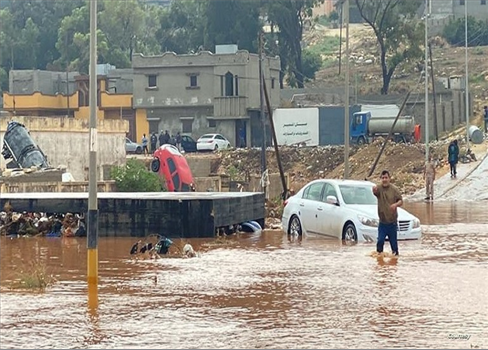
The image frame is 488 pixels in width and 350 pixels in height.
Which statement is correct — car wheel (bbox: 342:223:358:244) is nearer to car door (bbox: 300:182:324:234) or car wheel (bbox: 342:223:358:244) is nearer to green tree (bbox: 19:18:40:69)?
car door (bbox: 300:182:324:234)

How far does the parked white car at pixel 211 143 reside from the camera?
70.5 meters

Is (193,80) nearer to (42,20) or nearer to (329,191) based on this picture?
(42,20)

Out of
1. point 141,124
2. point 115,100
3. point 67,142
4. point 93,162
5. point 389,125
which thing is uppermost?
point 115,100

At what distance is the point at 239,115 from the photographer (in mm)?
75062

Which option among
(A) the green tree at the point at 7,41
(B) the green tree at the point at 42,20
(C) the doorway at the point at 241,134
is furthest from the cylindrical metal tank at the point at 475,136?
(B) the green tree at the point at 42,20

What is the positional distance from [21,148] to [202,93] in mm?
32804

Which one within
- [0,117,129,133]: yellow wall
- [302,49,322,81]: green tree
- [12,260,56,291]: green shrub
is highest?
[302,49,322,81]: green tree

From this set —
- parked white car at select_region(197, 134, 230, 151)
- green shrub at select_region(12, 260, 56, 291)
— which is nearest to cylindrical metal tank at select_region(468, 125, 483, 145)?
parked white car at select_region(197, 134, 230, 151)

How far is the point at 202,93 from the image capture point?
7612 cm

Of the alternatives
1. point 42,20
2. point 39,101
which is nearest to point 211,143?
point 39,101

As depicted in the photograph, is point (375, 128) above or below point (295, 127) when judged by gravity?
below

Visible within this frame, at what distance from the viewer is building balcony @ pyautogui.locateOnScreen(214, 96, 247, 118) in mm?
75250

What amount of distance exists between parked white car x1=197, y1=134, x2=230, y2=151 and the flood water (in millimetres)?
46321

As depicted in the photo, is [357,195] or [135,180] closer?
[357,195]
